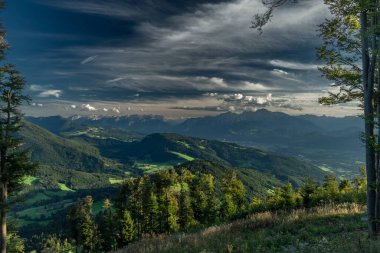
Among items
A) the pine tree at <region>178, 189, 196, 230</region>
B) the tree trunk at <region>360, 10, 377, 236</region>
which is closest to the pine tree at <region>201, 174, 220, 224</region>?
the pine tree at <region>178, 189, 196, 230</region>

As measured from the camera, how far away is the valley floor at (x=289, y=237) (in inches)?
372

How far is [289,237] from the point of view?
460 inches

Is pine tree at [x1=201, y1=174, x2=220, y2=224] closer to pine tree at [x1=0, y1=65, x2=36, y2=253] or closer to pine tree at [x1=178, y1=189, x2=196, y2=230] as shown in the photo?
pine tree at [x1=178, y1=189, x2=196, y2=230]

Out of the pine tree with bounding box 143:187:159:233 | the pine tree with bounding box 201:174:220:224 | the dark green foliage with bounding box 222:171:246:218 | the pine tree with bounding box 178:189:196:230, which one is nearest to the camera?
the dark green foliage with bounding box 222:171:246:218

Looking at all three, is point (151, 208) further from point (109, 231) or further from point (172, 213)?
point (109, 231)

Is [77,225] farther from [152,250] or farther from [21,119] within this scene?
[152,250]

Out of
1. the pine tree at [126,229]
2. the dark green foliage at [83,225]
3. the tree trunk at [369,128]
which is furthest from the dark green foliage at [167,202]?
the tree trunk at [369,128]

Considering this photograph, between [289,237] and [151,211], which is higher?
[289,237]

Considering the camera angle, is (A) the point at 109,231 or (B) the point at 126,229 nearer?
(B) the point at 126,229

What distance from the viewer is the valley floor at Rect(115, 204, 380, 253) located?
9453 millimetres

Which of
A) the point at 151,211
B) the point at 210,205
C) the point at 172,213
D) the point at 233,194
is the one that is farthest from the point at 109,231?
the point at 233,194

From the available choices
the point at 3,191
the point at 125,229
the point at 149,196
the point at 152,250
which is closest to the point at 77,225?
the point at 125,229

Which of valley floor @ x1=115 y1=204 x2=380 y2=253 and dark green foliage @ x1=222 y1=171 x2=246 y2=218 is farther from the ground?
valley floor @ x1=115 y1=204 x2=380 y2=253

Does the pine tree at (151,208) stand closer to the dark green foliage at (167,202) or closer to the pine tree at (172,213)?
the dark green foliage at (167,202)
